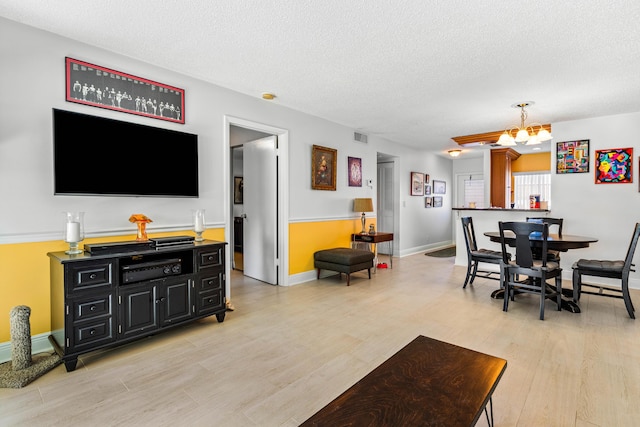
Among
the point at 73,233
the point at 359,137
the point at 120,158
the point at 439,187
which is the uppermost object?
the point at 359,137

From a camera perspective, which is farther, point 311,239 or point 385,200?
point 385,200

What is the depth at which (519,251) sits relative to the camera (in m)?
3.59

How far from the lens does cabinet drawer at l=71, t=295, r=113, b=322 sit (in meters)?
2.33

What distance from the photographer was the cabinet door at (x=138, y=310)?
256 cm

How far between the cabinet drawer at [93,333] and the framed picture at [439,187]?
307 inches

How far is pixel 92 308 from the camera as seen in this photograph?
7.88ft

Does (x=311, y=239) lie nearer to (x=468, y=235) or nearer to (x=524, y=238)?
(x=468, y=235)

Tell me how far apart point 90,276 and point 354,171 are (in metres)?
4.29

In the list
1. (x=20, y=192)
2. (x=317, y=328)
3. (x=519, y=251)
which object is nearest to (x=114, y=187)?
(x=20, y=192)

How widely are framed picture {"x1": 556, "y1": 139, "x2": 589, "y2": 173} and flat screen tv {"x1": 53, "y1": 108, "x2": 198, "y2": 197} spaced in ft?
18.2

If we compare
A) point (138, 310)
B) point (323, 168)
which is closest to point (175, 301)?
point (138, 310)

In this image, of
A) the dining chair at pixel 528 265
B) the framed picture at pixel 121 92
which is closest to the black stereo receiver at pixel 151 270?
the framed picture at pixel 121 92

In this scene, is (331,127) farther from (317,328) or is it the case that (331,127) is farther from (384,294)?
(317,328)

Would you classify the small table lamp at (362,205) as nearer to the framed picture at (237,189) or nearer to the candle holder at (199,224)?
the framed picture at (237,189)
